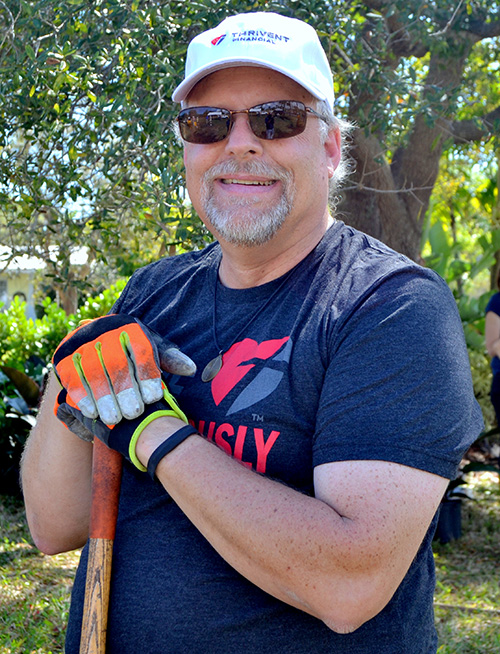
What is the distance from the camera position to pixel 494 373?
600cm

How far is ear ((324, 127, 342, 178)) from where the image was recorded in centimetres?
204

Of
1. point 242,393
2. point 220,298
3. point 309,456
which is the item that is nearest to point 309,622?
point 309,456

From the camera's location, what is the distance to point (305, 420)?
5.25 ft

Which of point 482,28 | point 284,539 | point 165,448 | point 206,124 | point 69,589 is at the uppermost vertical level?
point 482,28

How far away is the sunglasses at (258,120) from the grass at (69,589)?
2.91 metres

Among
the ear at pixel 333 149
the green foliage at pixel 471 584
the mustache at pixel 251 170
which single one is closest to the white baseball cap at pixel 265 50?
the ear at pixel 333 149

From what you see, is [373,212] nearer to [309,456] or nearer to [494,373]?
[494,373]

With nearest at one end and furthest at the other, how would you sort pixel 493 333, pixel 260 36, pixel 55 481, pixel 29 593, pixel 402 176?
pixel 260 36 < pixel 55 481 < pixel 29 593 < pixel 493 333 < pixel 402 176

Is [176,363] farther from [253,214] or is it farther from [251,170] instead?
[251,170]

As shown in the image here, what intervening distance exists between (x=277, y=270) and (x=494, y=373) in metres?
4.58

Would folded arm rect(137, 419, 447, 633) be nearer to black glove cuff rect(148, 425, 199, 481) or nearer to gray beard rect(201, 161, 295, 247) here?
black glove cuff rect(148, 425, 199, 481)

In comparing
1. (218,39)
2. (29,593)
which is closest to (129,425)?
(218,39)

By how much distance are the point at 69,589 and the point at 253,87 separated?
11.8ft

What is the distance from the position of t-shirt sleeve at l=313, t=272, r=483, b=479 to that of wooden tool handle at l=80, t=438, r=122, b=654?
0.62 meters
